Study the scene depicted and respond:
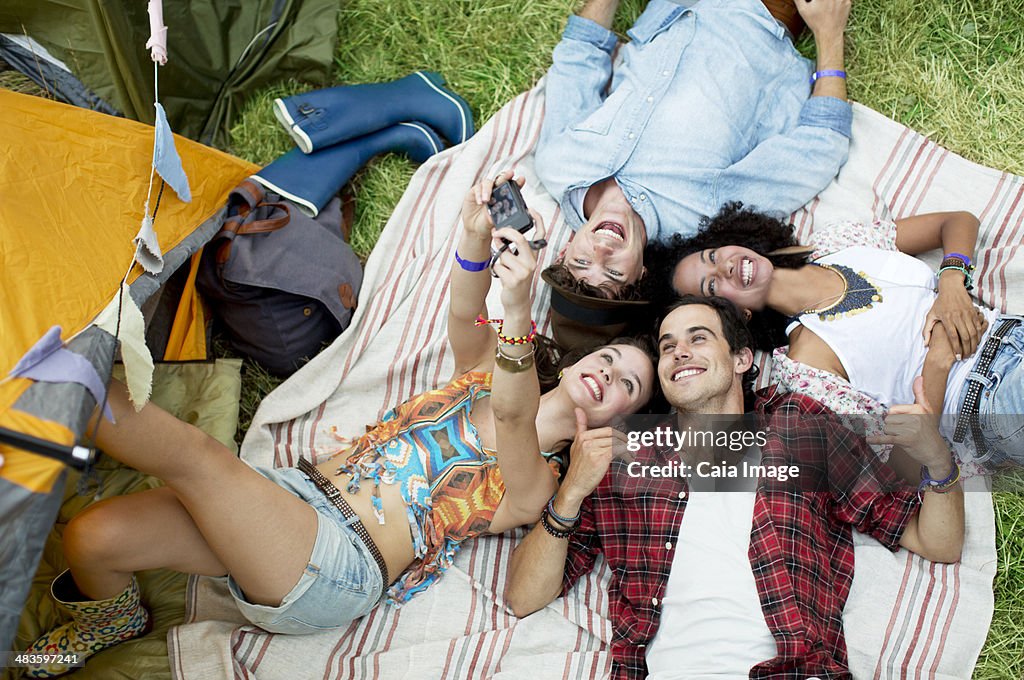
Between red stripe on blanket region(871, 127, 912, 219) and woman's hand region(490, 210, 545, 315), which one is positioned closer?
woman's hand region(490, 210, 545, 315)

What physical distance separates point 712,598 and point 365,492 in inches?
38.4

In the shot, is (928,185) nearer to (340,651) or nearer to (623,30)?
(623,30)

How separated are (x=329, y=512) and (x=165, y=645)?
57cm

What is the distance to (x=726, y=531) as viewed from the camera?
226cm

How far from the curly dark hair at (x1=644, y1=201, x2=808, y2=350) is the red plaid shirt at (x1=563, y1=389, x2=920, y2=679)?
1.21 feet

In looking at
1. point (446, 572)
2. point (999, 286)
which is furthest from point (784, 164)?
point (446, 572)

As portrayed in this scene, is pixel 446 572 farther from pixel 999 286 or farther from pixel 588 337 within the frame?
pixel 999 286

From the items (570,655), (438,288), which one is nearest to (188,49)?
(438,288)

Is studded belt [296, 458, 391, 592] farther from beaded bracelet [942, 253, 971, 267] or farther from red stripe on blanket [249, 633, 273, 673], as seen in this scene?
beaded bracelet [942, 253, 971, 267]

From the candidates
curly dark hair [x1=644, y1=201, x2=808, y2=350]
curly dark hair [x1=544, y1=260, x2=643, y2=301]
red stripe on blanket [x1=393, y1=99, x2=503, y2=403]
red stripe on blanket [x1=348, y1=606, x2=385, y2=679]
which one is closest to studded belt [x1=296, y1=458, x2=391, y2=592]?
red stripe on blanket [x1=348, y1=606, x2=385, y2=679]

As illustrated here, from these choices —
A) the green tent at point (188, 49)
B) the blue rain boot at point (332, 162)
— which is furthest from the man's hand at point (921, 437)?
the green tent at point (188, 49)

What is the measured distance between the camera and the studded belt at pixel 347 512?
2260 mm

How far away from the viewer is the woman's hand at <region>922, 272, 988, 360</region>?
2.49 meters

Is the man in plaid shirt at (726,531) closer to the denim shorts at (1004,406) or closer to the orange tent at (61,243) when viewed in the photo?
the denim shorts at (1004,406)
